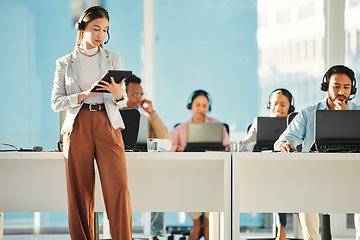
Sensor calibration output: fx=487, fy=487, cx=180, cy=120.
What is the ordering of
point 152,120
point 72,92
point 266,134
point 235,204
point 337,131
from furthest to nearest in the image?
point 152,120
point 266,134
point 337,131
point 235,204
point 72,92

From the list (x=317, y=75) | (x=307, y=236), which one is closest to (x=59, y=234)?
(x=307, y=236)

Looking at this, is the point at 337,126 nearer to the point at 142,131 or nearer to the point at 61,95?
the point at 142,131

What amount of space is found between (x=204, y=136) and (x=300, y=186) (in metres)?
0.93

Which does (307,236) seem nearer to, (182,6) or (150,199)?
(150,199)

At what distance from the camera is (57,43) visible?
17.7 ft

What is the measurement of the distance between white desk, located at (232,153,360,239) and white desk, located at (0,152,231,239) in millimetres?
190

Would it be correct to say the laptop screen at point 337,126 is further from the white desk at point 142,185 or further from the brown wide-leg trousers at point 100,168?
the brown wide-leg trousers at point 100,168

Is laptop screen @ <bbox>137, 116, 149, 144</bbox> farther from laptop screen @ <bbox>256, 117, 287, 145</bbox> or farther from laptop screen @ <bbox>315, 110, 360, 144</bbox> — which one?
laptop screen @ <bbox>315, 110, 360, 144</bbox>

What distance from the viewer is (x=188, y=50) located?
215 inches

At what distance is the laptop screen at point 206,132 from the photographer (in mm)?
3701

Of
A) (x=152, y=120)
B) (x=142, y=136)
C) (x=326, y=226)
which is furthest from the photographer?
(x=152, y=120)

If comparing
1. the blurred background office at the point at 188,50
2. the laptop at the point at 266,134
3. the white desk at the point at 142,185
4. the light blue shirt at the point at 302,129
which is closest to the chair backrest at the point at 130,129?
the white desk at the point at 142,185

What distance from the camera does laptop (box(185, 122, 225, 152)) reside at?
12.1ft

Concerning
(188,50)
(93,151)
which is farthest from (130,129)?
(188,50)
